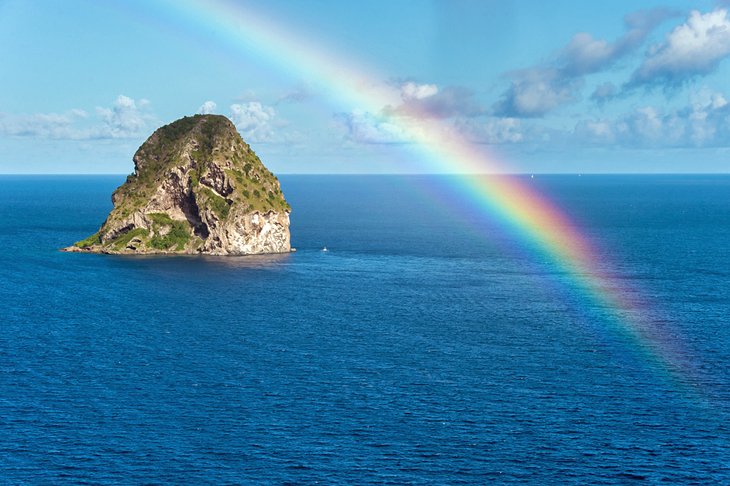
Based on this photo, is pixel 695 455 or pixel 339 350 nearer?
pixel 695 455

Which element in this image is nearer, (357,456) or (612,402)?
(357,456)

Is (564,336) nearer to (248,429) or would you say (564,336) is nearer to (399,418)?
(399,418)

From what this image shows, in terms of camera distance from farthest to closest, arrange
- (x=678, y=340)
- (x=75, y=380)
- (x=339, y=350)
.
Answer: (x=678, y=340) → (x=339, y=350) → (x=75, y=380)

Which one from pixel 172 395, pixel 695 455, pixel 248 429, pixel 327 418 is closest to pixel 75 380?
pixel 172 395

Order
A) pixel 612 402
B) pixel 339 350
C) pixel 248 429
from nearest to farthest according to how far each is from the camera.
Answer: pixel 248 429 → pixel 612 402 → pixel 339 350

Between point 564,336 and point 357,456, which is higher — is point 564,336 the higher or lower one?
the higher one

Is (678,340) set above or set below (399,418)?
above

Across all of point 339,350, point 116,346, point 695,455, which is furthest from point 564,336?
point 116,346

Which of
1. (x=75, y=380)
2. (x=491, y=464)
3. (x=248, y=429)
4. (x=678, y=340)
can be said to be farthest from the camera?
(x=678, y=340)

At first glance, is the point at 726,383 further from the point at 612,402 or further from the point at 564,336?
the point at 564,336
